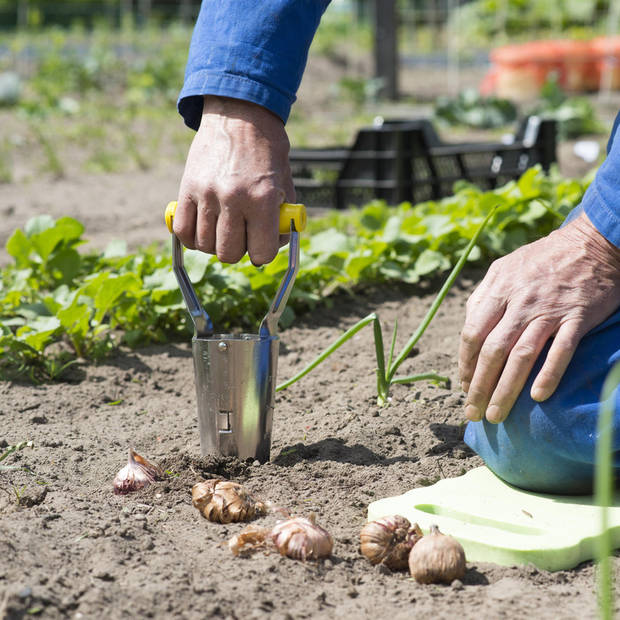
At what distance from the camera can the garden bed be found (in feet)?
4.34

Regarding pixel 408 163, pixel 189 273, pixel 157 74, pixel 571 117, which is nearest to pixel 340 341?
pixel 189 273

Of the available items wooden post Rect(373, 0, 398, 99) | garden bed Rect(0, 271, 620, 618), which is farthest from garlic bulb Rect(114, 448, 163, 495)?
wooden post Rect(373, 0, 398, 99)

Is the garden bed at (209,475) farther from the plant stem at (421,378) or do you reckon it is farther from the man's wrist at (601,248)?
the man's wrist at (601,248)

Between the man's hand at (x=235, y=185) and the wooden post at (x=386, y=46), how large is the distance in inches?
316

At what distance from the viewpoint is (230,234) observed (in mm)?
1581

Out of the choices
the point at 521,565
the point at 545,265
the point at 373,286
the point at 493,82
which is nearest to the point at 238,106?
the point at 545,265

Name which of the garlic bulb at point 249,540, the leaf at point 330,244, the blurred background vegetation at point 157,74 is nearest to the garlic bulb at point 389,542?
the garlic bulb at point 249,540

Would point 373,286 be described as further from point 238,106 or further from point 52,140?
point 52,140

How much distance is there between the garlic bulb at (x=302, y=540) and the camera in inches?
55.9

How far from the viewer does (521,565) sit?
146cm

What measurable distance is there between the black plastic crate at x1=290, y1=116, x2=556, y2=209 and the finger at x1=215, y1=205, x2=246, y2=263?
2633 millimetres

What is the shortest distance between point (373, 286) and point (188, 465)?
1553 mm

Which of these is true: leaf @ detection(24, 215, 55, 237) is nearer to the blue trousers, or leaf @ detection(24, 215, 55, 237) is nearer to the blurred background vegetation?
the blue trousers

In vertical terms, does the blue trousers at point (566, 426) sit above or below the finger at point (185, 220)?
below
